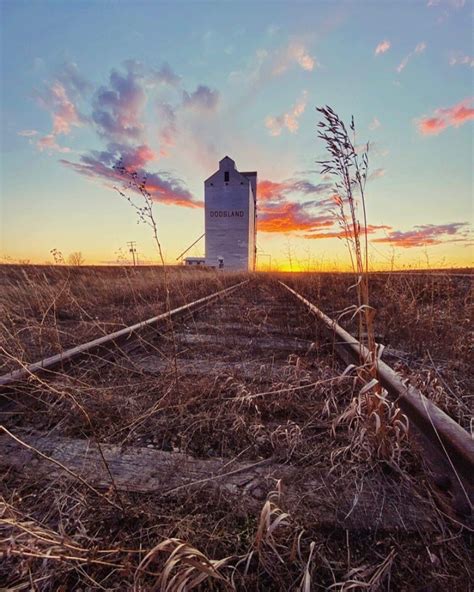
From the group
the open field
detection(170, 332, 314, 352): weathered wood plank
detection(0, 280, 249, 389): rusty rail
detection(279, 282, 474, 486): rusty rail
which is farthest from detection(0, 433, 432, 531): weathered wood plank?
detection(170, 332, 314, 352): weathered wood plank

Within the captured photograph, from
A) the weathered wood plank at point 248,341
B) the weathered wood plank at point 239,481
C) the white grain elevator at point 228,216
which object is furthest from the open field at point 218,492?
the white grain elevator at point 228,216

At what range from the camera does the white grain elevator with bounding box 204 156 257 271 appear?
90.6 ft

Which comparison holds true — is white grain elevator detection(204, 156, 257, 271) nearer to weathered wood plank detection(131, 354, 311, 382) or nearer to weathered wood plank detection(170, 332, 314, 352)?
weathered wood plank detection(170, 332, 314, 352)

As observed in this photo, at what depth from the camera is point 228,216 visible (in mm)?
27969

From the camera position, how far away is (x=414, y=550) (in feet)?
2.59

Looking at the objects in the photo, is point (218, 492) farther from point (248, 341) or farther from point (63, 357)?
point (248, 341)

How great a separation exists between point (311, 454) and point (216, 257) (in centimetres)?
2817

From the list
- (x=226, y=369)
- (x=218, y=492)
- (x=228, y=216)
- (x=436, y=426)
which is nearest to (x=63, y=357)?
(x=226, y=369)

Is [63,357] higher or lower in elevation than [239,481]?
higher

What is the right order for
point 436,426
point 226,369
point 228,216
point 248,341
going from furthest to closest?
point 228,216, point 248,341, point 226,369, point 436,426

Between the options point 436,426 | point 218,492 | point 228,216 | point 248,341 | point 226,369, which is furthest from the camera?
point 228,216

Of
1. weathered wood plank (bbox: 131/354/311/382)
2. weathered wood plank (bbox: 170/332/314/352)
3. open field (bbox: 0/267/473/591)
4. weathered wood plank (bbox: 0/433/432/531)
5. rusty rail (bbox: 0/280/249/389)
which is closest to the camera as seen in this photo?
open field (bbox: 0/267/473/591)

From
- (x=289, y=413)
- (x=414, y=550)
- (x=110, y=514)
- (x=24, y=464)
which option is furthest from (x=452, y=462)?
(x=24, y=464)

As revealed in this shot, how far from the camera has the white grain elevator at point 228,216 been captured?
2761cm
